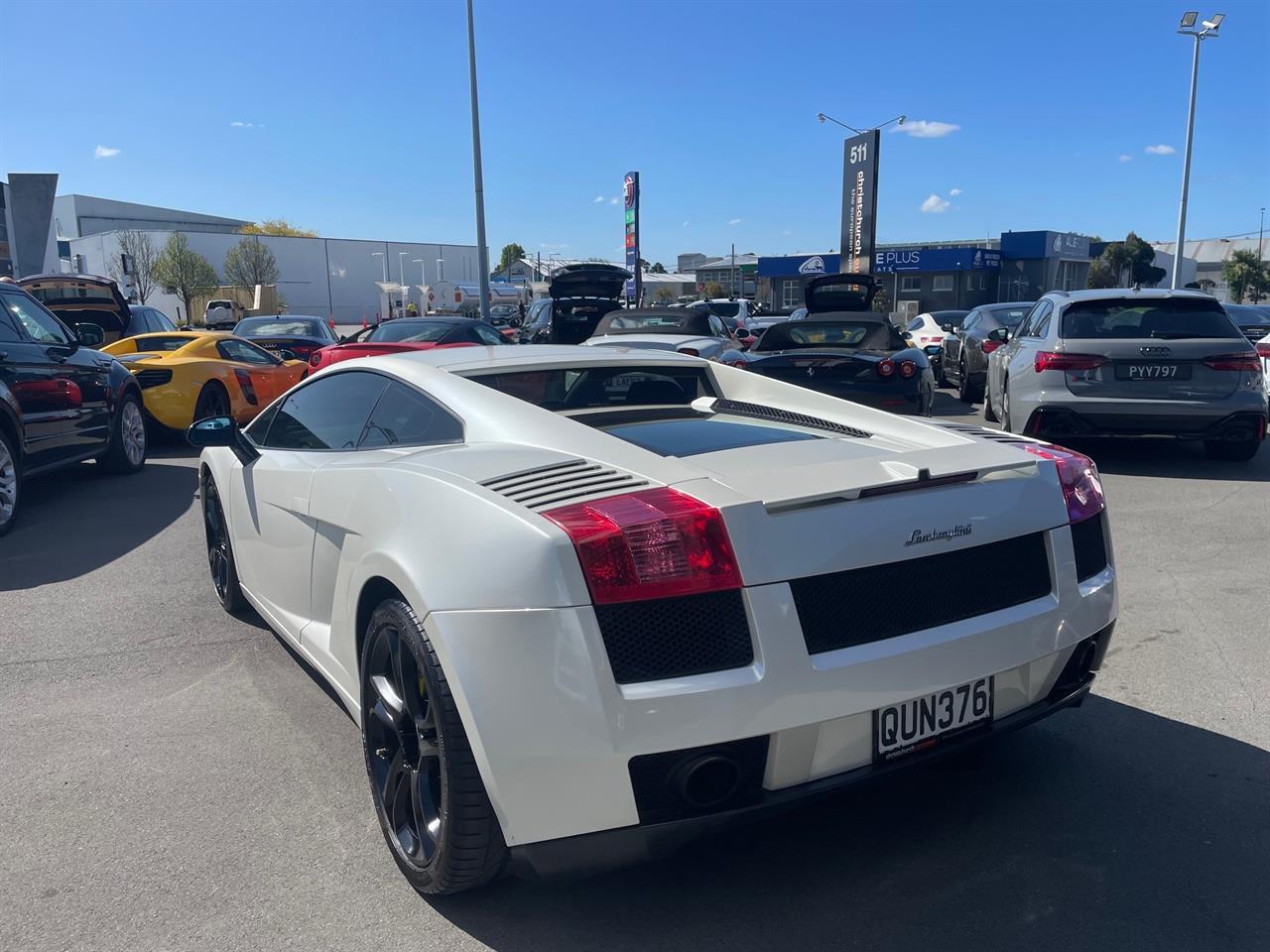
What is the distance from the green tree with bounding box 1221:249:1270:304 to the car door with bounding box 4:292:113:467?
7284 cm

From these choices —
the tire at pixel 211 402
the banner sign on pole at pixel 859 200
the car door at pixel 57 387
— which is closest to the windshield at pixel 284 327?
the tire at pixel 211 402

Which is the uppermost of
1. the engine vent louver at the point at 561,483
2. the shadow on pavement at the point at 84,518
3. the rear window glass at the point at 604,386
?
the rear window glass at the point at 604,386

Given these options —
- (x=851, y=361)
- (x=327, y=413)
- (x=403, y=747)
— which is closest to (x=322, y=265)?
(x=851, y=361)

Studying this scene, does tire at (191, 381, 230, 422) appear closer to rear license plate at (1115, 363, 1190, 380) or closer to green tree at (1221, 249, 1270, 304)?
rear license plate at (1115, 363, 1190, 380)

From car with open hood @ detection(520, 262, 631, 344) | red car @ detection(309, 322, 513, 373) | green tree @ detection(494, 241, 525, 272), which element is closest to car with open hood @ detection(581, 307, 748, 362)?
red car @ detection(309, 322, 513, 373)

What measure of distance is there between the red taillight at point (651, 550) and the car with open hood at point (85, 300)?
1282 centimetres

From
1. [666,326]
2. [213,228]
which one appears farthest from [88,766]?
[213,228]

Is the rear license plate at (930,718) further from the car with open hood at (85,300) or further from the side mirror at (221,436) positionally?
the car with open hood at (85,300)

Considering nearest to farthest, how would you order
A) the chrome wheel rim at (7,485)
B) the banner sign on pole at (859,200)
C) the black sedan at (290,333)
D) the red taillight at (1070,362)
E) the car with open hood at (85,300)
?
the chrome wheel rim at (7,485) → the red taillight at (1070,362) → the car with open hood at (85,300) → the black sedan at (290,333) → the banner sign on pole at (859,200)

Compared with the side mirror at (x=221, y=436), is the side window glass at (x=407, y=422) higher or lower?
higher

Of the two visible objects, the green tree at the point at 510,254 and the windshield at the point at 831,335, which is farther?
the green tree at the point at 510,254

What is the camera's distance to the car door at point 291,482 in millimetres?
3635

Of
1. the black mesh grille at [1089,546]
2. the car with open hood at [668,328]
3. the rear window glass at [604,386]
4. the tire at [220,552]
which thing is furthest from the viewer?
the car with open hood at [668,328]

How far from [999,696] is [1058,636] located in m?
0.25
